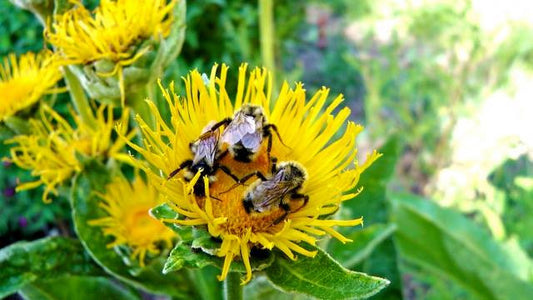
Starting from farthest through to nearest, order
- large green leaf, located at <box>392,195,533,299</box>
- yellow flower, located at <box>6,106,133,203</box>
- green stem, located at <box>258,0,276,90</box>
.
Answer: large green leaf, located at <box>392,195,533,299</box>
green stem, located at <box>258,0,276,90</box>
yellow flower, located at <box>6,106,133,203</box>

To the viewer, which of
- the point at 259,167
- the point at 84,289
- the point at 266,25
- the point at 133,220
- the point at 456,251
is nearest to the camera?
the point at 259,167

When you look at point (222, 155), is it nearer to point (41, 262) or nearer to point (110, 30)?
point (110, 30)

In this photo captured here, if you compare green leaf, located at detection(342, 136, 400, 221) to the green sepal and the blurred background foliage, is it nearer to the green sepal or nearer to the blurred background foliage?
the blurred background foliage

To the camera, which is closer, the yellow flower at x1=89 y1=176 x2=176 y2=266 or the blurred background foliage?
the yellow flower at x1=89 y1=176 x2=176 y2=266

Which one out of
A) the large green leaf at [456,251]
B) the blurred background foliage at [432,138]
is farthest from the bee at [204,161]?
the large green leaf at [456,251]

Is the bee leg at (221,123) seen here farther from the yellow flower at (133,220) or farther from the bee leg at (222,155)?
the yellow flower at (133,220)

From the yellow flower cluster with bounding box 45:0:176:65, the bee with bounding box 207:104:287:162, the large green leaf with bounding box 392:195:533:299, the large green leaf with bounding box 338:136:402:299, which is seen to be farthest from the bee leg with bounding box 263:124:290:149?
the large green leaf with bounding box 392:195:533:299

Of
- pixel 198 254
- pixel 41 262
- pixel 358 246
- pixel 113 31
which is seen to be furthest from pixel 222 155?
pixel 358 246
